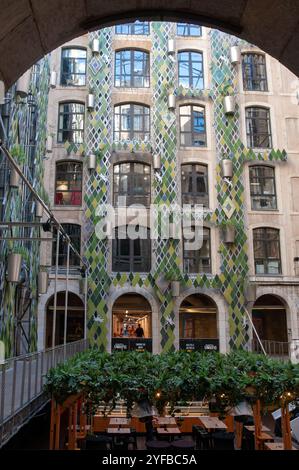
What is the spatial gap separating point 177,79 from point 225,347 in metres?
12.6

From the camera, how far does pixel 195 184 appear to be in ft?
70.9

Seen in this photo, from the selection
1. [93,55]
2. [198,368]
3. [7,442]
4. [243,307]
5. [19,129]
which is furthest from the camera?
[93,55]

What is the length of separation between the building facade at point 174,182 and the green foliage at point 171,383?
1045 centimetres

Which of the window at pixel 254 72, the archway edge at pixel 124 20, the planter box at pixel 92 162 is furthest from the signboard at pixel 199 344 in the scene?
the archway edge at pixel 124 20

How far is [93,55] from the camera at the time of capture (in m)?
22.3

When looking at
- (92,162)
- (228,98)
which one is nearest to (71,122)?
(92,162)

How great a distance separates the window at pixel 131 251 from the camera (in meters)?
20.5

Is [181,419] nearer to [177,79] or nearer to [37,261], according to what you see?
[37,261]

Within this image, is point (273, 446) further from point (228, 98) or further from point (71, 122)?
point (71, 122)

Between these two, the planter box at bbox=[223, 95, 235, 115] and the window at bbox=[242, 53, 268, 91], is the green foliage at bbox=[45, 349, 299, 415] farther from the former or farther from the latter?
the window at bbox=[242, 53, 268, 91]

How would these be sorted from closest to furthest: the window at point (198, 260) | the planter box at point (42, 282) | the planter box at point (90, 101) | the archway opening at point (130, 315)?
the planter box at point (42, 282), the window at point (198, 260), the planter box at point (90, 101), the archway opening at point (130, 315)

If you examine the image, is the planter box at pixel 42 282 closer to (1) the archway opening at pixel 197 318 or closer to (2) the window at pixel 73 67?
(1) the archway opening at pixel 197 318
